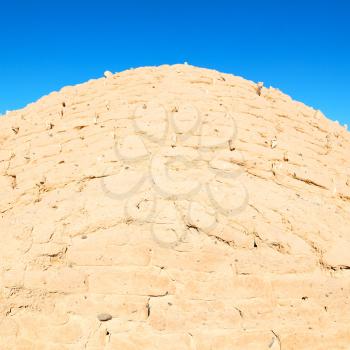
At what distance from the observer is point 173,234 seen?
3.36 metres

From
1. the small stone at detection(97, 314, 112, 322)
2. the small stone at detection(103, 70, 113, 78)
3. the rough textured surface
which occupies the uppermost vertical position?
the small stone at detection(103, 70, 113, 78)

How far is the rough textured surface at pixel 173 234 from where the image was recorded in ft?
10.2

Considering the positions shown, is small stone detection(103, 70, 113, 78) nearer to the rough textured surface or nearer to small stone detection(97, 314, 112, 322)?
the rough textured surface

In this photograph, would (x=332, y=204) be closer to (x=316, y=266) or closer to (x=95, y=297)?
(x=316, y=266)

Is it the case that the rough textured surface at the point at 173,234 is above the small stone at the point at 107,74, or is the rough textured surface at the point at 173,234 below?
below

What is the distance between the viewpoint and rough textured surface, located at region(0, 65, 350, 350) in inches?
122

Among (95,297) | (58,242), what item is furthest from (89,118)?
(95,297)

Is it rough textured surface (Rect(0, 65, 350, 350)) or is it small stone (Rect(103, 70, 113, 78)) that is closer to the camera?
rough textured surface (Rect(0, 65, 350, 350))

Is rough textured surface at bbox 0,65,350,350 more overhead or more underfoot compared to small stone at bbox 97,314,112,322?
more overhead

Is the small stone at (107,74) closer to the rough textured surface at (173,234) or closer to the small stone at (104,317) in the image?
the rough textured surface at (173,234)

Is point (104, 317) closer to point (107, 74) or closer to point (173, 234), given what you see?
point (173, 234)

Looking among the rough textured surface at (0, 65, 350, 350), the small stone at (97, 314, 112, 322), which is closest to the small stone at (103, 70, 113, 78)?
the rough textured surface at (0, 65, 350, 350)

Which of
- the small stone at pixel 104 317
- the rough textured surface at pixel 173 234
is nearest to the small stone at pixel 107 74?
the rough textured surface at pixel 173 234

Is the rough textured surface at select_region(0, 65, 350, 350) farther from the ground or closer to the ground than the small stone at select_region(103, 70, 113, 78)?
closer to the ground
